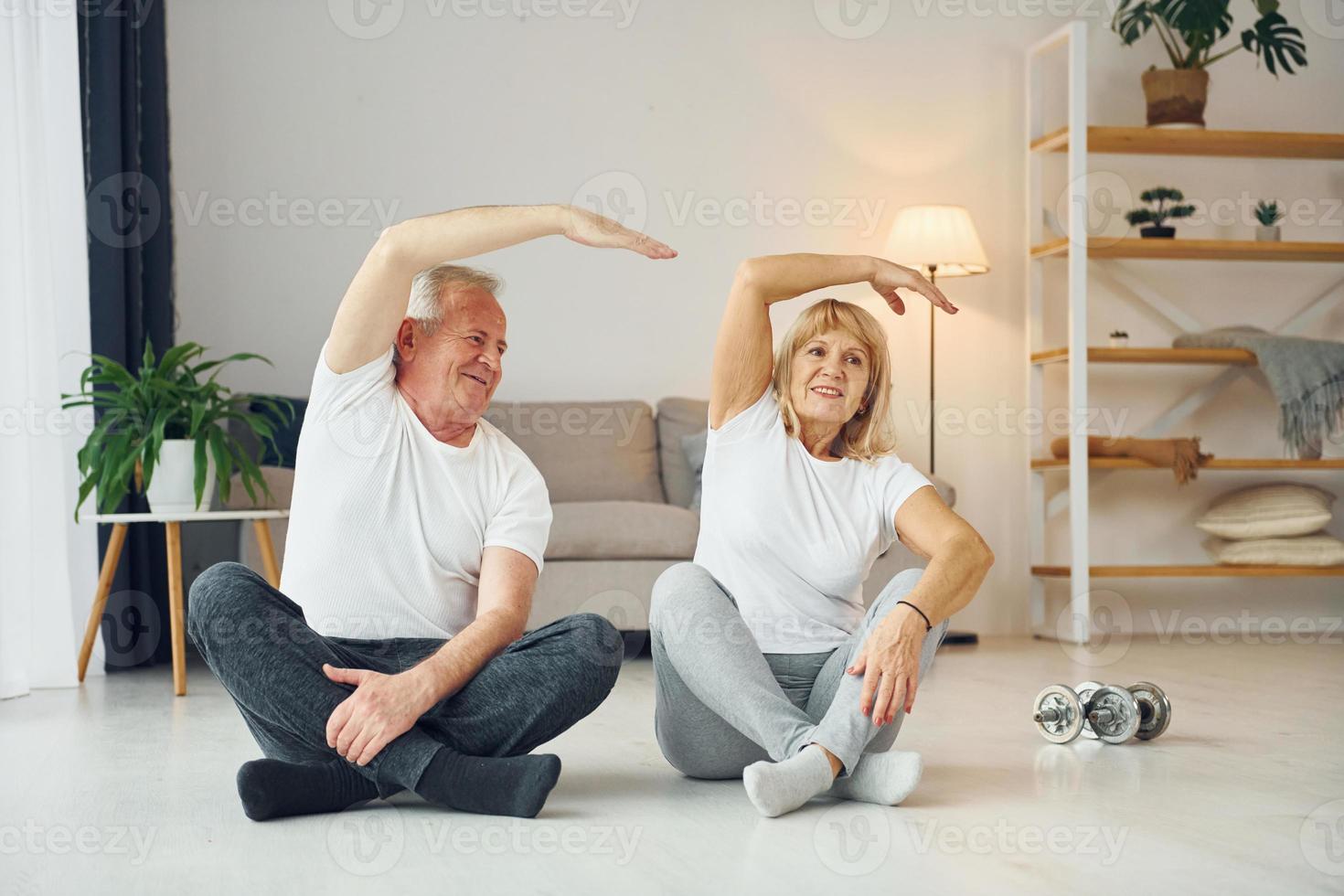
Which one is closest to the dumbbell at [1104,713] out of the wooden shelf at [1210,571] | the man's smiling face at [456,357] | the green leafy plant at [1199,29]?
the man's smiling face at [456,357]

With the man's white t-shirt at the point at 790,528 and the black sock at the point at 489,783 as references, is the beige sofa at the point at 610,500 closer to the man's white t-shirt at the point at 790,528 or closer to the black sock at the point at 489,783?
the man's white t-shirt at the point at 790,528

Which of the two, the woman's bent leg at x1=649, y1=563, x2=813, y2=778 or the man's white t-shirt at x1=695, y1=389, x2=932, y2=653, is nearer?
the woman's bent leg at x1=649, y1=563, x2=813, y2=778

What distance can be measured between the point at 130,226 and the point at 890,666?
2982 mm

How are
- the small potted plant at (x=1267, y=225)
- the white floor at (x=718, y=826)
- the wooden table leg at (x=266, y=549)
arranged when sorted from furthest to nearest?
the small potted plant at (x=1267, y=225), the wooden table leg at (x=266, y=549), the white floor at (x=718, y=826)

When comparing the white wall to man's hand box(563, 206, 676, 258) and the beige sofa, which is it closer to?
the beige sofa

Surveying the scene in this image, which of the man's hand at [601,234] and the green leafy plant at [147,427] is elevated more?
the man's hand at [601,234]

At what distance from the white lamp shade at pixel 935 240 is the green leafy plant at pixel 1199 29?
2.71 feet

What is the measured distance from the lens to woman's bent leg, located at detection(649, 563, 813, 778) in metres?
1.80

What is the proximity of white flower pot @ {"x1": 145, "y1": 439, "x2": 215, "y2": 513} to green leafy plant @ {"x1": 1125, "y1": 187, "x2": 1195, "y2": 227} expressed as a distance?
10.4ft

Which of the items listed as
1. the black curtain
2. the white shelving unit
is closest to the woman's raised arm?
the black curtain

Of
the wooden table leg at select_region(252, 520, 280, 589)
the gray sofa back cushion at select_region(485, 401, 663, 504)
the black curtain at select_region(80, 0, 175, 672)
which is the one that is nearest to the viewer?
the wooden table leg at select_region(252, 520, 280, 589)

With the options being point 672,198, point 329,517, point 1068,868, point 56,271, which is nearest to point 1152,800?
point 1068,868

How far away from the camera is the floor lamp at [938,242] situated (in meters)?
4.47

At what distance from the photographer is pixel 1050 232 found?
4.84 meters
